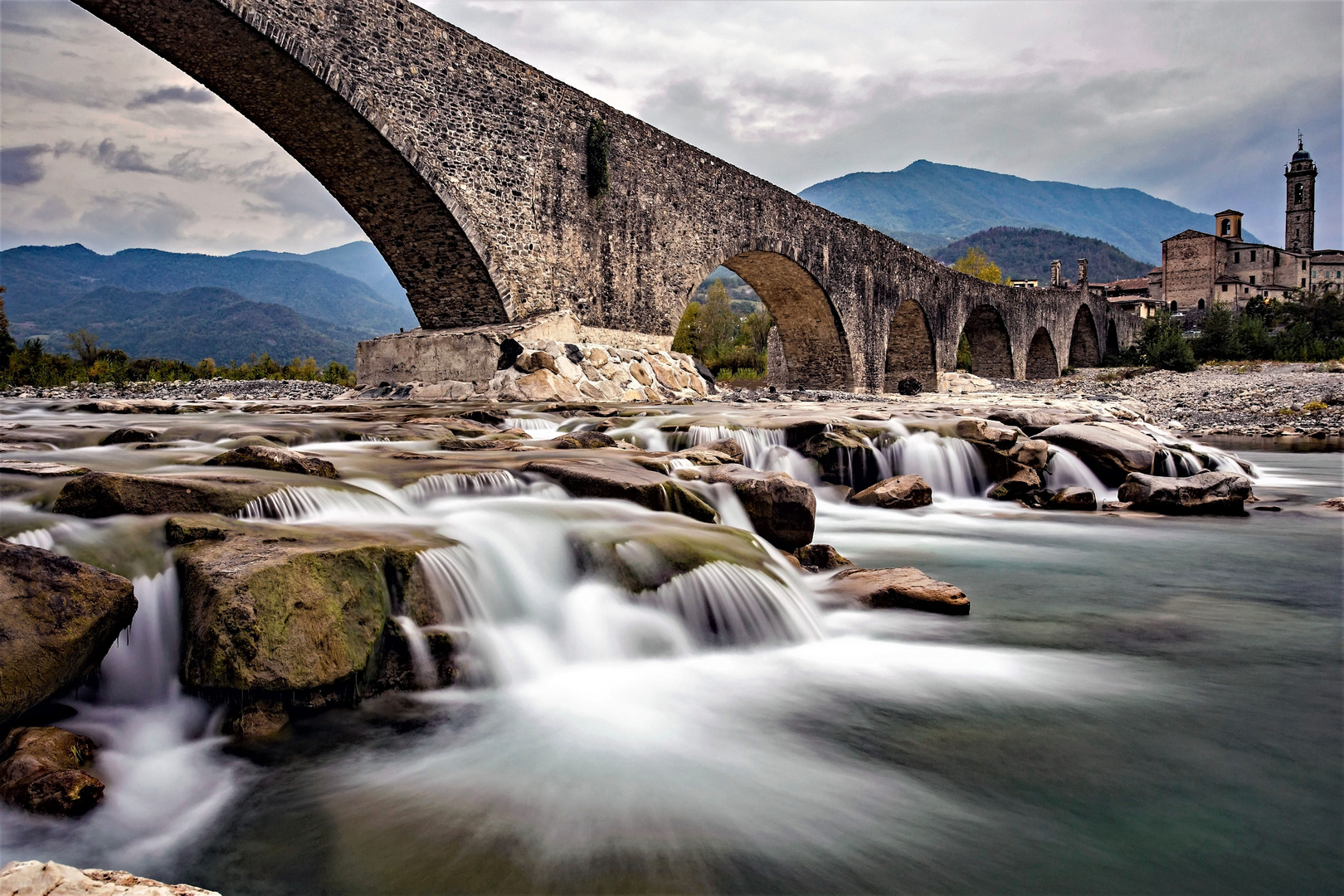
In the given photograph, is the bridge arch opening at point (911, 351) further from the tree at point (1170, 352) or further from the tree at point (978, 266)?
the tree at point (978, 266)

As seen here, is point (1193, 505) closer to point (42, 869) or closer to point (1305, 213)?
point (42, 869)

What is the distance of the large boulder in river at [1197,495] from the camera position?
638 centimetres

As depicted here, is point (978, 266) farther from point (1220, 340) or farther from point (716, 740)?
point (716, 740)

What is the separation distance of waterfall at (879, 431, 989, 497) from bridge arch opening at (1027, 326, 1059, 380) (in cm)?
3525

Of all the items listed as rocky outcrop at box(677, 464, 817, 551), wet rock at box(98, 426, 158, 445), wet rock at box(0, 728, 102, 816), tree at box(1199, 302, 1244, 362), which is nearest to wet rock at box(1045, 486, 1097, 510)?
rocky outcrop at box(677, 464, 817, 551)

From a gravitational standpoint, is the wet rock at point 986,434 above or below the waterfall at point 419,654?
above

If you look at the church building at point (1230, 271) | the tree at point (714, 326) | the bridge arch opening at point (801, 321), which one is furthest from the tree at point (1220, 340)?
the church building at point (1230, 271)

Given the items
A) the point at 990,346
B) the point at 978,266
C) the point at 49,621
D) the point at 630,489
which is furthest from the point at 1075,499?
the point at 978,266

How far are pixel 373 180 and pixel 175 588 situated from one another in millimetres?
10333

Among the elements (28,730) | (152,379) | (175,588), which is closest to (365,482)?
(175,588)

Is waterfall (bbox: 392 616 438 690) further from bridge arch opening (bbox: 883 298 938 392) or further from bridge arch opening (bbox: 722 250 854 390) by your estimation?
bridge arch opening (bbox: 883 298 938 392)

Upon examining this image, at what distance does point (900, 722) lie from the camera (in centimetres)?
259

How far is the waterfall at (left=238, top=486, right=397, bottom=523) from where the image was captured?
3.23 metres

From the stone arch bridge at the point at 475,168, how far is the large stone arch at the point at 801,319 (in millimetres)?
181
